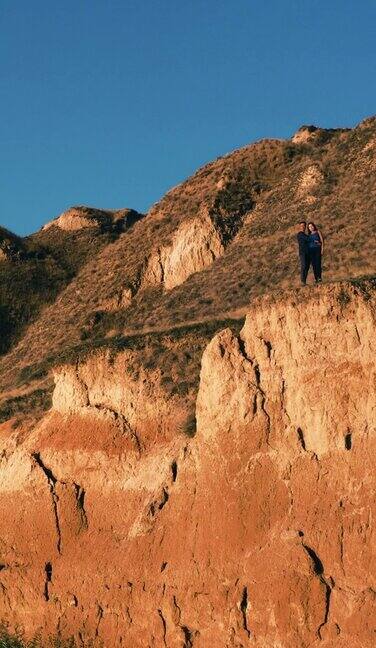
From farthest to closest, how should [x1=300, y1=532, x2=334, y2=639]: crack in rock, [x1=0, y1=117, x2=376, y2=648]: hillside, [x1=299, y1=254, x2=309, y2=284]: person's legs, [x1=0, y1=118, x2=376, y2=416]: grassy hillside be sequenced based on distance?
[x1=0, y1=118, x2=376, y2=416]: grassy hillside
[x1=299, y1=254, x2=309, y2=284]: person's legs
[x1=0, y1=117, x2=376, y2=648]: hillside
[x1=300, y1=532, x2=334, y2=639]: crack in rock

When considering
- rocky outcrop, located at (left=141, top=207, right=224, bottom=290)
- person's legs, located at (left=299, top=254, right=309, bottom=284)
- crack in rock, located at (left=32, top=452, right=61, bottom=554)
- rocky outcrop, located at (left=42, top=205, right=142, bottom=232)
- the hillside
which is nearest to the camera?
the hillside

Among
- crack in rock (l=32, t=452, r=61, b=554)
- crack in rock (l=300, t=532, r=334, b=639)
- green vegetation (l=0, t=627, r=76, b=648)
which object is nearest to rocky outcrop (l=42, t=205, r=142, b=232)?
A: crack in rock (l=32, t=452, r=61, b=554)

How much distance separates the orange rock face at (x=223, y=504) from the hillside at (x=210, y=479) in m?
0.04

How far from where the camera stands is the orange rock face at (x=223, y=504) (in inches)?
1071

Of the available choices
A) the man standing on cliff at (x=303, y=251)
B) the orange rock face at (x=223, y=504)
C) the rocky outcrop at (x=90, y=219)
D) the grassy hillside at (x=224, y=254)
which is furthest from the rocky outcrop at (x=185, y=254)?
the rocky outcrop at (x=90, y=219)

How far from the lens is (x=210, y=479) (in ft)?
97.9

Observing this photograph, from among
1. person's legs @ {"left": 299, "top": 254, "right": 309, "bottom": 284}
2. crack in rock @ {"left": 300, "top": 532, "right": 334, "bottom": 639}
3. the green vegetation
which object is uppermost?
person's legs @ {"left": 299, "top": 254, "right": 309, "bottom": 284}

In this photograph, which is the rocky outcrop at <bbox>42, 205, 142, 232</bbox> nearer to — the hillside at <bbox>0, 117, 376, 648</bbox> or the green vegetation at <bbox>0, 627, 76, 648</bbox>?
the hillside at <bbox>0, 117, 376, 648</bbox>

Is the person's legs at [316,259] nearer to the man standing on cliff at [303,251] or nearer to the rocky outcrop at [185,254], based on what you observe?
the man standing on cliff at [303,251]

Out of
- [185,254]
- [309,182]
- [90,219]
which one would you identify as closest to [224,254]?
[185,254]

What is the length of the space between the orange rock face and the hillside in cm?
4

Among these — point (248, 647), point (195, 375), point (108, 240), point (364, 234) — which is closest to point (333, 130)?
point (108, 240)

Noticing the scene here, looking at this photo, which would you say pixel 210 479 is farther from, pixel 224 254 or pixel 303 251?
pixel 224 254

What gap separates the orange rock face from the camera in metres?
27.2
